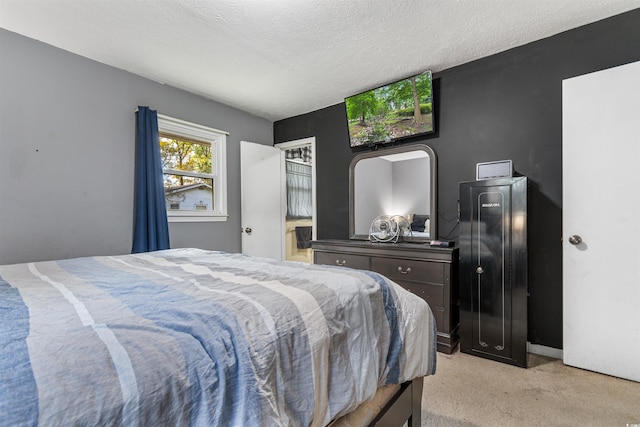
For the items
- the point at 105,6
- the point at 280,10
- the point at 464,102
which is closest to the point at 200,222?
the point at 105,6

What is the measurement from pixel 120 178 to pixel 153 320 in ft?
8.80

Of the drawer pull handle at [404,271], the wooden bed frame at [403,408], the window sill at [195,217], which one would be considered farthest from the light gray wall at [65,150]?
the wooden bed frame at [403,408]

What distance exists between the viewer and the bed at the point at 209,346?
525mm

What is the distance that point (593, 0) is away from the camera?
2020 millimetres

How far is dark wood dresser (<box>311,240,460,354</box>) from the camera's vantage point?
2514 millimetres

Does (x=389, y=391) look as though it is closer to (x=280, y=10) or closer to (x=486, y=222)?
(x=486, y=222)

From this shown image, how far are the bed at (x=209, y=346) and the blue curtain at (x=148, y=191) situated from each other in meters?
1.53

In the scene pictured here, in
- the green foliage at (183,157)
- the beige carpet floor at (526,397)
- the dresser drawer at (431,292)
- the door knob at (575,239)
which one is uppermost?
the green foliage at (183,157)

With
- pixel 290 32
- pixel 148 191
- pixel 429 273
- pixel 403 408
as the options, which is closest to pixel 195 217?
pixel 148 191

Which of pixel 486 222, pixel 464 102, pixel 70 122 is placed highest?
→ pixel 464 102

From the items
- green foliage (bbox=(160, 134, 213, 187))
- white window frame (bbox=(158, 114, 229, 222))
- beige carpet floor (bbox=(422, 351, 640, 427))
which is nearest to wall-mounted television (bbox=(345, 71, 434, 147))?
white window frame (bbox=(158, 114, 229, 222))

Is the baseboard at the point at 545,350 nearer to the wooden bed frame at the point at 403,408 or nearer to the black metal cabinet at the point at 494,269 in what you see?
the black metal cabinet at the point at 494,269

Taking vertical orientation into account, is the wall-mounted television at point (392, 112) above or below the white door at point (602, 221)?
above

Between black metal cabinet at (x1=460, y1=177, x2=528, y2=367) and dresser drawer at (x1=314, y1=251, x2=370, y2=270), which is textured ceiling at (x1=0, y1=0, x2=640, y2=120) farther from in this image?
dresser drawer at (x1=314, y1=251, x2=370, y2=270)
